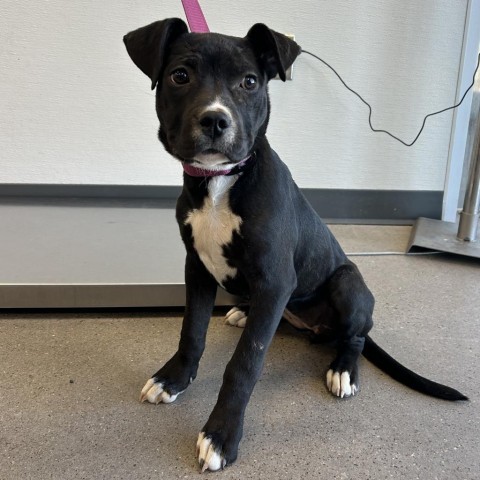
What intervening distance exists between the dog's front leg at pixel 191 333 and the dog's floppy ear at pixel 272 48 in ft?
1.53

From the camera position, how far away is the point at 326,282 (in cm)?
136

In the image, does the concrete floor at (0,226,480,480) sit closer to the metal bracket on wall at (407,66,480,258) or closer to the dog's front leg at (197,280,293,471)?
the dog's front leg at (197,280,293,471)

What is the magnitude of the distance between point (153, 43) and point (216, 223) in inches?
15.6

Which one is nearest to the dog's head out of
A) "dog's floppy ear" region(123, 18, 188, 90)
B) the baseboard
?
"dog's floppy ear" region(123, 18, 188, 90)

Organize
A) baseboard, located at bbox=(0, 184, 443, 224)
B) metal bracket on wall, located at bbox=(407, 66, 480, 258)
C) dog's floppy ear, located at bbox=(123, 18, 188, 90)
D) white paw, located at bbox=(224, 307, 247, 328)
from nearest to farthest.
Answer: dog's floppy ear, located at bbox=(123, 18, 188, 90) < white paw, located at bbox=(224, 307, 247, 328) < metal bracket on wall, located at bbox=(407, 66, 480, 258) < baseboard, located at bbox=(0, 184, 443, 224)

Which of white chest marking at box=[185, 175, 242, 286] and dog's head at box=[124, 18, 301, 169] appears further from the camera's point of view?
white chest marking at box=[185, 175, 242, 286]

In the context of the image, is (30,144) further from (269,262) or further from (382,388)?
(382,388)

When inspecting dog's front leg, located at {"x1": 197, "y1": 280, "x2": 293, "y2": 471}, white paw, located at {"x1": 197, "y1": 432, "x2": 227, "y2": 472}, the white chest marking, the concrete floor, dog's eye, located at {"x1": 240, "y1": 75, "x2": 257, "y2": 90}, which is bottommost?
the concrete floor

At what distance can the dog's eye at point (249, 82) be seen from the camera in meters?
1.05

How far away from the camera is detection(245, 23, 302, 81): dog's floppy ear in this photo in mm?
1063

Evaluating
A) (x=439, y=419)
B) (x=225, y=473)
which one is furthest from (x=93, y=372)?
(x=439, y=419)

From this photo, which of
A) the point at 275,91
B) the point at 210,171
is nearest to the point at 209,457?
the point at 210,171

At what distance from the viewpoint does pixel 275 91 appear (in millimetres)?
2465

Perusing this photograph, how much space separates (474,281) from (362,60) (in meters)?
1.19
